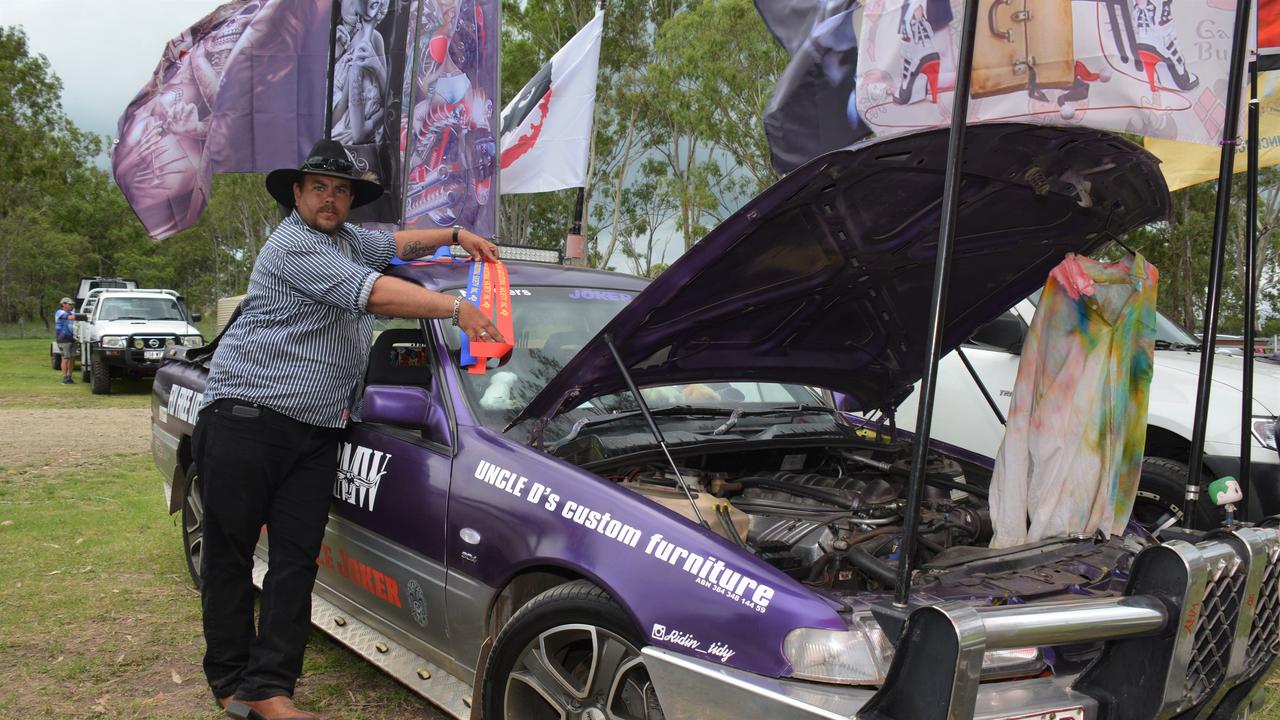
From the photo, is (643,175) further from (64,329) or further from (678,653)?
(678,653)

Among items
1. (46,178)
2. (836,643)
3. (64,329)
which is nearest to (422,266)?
(836,643)

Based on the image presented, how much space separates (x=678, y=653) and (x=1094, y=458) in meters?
1.60

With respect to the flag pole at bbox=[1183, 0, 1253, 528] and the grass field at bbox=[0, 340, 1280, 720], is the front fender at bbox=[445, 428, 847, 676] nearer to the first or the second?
the grass field at bbox=[0, 340, 1280, 720]

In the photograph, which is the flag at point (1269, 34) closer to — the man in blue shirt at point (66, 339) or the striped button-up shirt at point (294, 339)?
the striped button-up shirt at point (294, 339)

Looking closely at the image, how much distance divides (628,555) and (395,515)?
115cm

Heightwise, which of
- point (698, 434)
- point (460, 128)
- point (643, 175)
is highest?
point (643, 175)

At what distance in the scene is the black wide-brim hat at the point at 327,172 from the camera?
336 cm

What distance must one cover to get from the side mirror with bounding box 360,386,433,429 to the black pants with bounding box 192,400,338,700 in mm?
393

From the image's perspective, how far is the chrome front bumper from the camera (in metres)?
1.89

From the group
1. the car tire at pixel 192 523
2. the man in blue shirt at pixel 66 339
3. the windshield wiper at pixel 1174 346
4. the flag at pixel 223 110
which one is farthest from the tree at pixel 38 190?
the windshield wiper at pixel 1174 346

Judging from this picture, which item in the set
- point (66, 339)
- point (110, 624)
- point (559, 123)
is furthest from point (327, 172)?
point (66, 339)

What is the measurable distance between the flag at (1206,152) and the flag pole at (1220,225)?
68 cm

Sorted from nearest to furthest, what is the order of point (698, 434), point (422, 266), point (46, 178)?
point (698, 434), point (422, 266), point (46, 178)

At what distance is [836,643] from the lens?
214 cm
